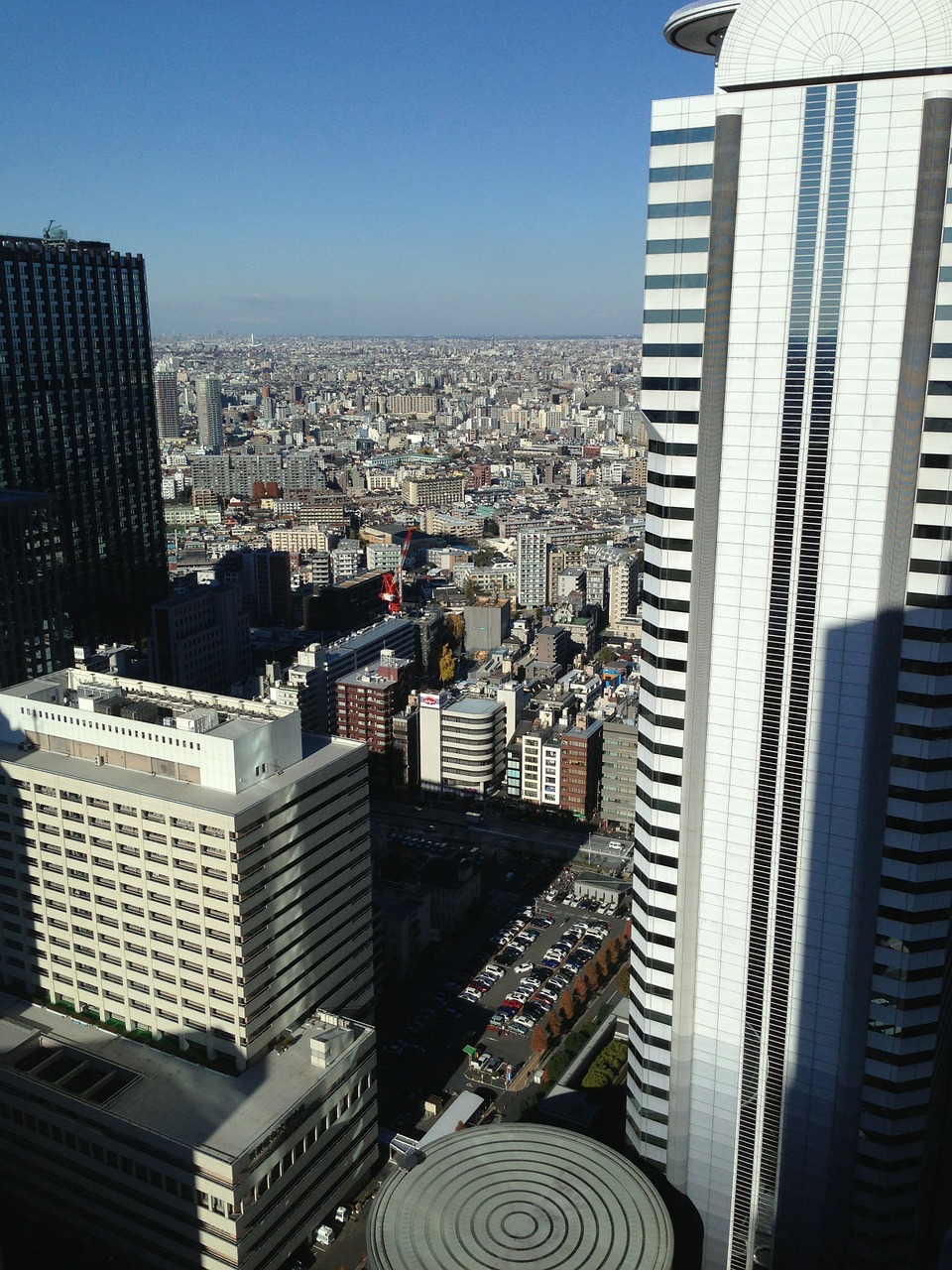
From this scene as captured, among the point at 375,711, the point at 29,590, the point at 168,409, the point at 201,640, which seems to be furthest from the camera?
the point at 168,409

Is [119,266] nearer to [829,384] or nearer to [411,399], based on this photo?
[829,384]

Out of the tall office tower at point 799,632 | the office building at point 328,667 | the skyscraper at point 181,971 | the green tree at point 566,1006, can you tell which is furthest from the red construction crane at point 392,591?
the tall office tower at point 799,632

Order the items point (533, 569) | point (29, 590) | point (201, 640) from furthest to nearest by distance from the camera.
Answer: point (533, 569)
point (201, 640)
point (29, 590)

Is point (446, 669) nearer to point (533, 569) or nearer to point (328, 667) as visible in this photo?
point (328, 667)

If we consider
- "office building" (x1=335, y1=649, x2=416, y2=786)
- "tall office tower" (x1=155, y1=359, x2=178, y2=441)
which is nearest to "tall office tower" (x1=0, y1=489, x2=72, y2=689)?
"office building" (x1=335, y1=649, x2=416, y2=786)

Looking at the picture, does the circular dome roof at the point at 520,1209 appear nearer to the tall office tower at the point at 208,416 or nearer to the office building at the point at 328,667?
the office building at the point at 328,667

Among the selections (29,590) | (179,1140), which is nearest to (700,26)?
(179,1140)
